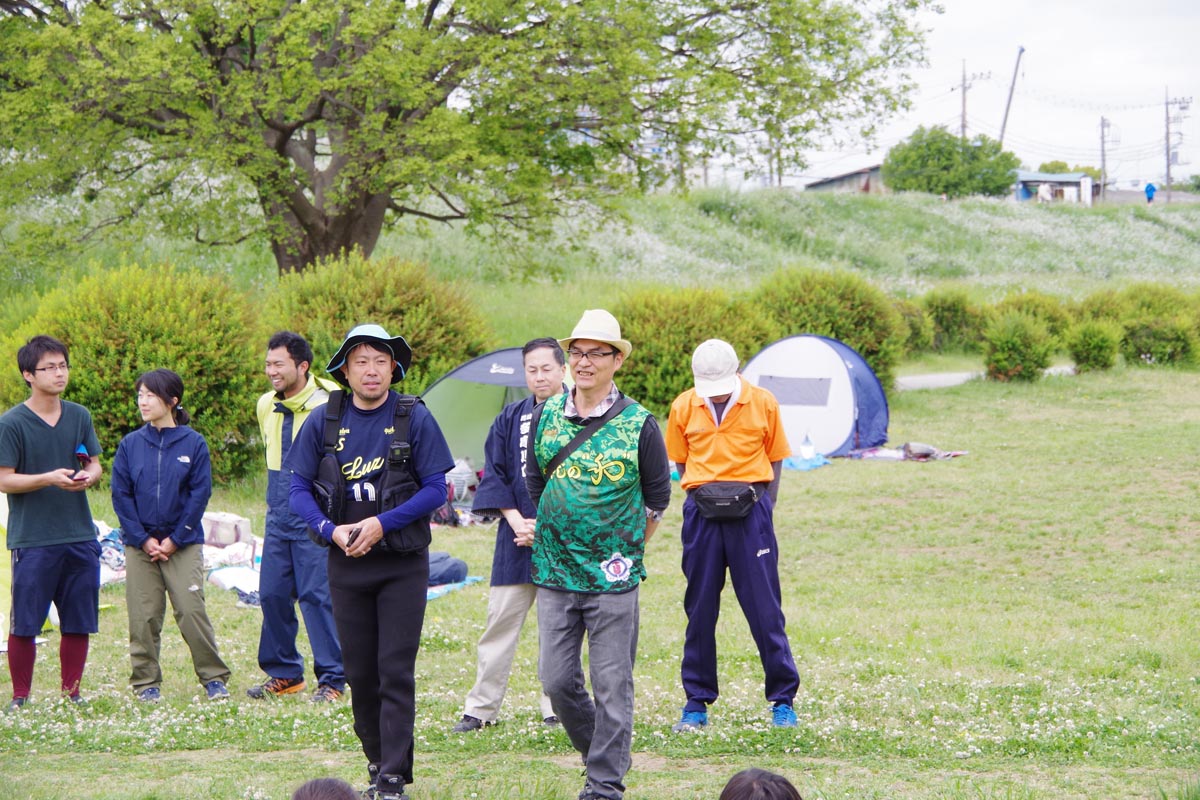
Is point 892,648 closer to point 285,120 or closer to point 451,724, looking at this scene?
point 451,724

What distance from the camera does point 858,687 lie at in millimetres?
6637

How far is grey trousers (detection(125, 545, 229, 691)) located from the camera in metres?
6.42

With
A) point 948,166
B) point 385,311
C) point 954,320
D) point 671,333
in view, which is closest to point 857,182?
point 948,166

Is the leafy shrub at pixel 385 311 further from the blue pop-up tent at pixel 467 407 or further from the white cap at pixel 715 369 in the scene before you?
the white cap at pixel 715 369

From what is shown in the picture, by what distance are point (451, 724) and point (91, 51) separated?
15743 millimetres

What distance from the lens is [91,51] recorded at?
1833 cm

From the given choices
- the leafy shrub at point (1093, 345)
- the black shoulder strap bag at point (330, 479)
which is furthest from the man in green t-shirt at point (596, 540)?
the leafy shrub at point (1093, 345)

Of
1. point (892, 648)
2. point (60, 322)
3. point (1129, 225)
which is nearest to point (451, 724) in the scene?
point (892, 648)

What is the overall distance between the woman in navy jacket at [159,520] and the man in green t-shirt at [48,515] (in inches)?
7.9

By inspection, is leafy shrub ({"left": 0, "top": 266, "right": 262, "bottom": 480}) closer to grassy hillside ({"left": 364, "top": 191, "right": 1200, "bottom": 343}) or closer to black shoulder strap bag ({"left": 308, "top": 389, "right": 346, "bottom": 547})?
black shoulder strap bag ({"left": 308, "top": 389, "right": 346, "bottom": 547})

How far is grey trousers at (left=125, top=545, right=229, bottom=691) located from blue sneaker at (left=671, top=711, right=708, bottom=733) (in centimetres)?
256

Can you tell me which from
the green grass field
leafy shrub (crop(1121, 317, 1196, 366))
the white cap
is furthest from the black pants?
leafy shrub (crop(1121, 317, 1196, 366))

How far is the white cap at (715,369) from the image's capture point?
5.82 m

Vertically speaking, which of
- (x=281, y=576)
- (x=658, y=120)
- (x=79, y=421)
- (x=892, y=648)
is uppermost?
(x=658, y=120)
